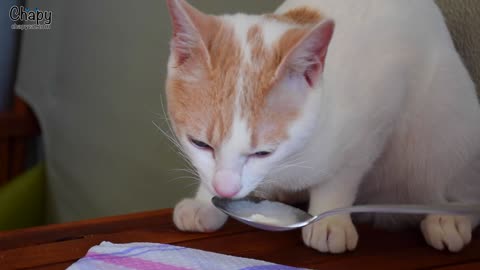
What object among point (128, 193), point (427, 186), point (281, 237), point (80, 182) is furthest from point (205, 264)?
point (80, 182)

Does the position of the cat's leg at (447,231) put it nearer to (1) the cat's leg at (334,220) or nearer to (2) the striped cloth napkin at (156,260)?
(1) the cat's leg at (334,220)

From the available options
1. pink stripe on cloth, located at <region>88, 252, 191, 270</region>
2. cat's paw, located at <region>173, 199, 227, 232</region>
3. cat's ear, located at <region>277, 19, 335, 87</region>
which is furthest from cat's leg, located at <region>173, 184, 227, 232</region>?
cat's ear, located at <region>277, 19, 335, 87</region>

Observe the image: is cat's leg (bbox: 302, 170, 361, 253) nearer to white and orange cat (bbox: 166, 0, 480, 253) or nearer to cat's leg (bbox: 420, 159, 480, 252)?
white and orange cat (bbox: 166, 0, 480, 253)

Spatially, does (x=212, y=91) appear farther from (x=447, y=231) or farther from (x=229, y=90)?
(x=447, y=231)

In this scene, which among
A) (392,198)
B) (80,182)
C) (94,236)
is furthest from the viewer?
(80,182)

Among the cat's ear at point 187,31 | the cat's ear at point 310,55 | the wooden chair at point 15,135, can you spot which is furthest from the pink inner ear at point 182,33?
the wooden chair at point 15,135

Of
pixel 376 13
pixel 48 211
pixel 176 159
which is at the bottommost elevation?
pixel 48 211

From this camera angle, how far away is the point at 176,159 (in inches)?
51.4

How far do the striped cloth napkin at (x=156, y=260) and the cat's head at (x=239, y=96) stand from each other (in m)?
0.09

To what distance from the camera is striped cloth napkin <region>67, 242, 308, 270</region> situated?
0.66 meters

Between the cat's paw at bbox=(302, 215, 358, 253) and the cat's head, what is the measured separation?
0.13 metres

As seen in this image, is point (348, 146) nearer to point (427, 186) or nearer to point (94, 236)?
point (427, 186)

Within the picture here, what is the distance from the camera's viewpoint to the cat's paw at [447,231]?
745mm

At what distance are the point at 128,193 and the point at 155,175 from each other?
131 millimetres
